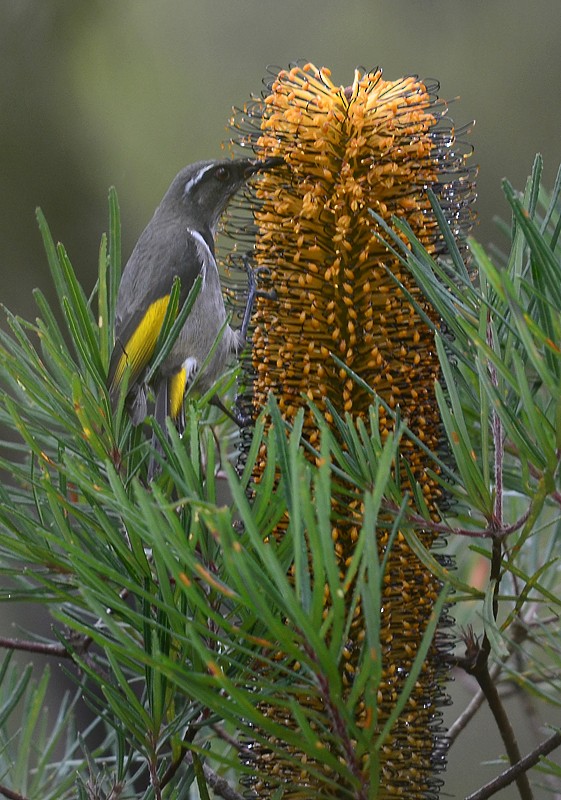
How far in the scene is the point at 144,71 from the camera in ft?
9.09

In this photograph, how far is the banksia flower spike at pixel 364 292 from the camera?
1.95 feet

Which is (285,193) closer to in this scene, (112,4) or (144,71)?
(144,71)

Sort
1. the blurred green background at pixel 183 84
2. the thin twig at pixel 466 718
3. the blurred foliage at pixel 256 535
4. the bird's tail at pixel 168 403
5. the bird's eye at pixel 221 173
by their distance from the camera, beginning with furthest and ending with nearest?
1. the blurred green background at pixel 183 84
2. the bird's eye at pixel 221 173
3. the bird's tail at pixel 168 403
4. the thin twig at pixel 466 718
5. the blurred foliage at pixel 256 535

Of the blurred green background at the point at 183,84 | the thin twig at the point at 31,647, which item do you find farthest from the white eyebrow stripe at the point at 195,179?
the blurred green background at the point at 183,84

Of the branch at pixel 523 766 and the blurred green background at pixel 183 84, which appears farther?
the blurred green background at pixel 183 84

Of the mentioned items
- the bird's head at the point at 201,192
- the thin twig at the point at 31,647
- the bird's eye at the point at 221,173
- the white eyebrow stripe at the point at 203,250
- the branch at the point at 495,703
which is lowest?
the thin twig at the point at 31,647

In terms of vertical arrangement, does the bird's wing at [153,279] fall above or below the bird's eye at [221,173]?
below

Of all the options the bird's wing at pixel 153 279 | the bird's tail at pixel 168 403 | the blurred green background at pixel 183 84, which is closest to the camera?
the bird's tail at pixel 168 403

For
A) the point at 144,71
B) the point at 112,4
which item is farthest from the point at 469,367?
the point at 112,4

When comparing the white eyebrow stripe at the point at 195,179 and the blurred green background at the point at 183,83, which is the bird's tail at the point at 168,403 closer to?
the white eyebrow stripe at the point at 195,179

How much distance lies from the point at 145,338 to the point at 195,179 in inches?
15.4

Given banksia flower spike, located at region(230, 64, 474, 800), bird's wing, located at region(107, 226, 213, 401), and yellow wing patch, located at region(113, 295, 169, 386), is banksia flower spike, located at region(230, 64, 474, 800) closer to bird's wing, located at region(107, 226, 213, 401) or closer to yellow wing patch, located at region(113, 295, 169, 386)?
yellow wing patch, located at region(113, 295, 169, 386)

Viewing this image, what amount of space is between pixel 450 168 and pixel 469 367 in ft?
0.77

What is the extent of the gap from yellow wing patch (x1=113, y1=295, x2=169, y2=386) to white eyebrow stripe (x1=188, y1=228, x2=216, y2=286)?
0.13m
